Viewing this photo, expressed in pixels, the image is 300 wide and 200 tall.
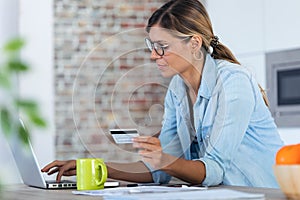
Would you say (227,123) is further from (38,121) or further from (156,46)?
(38,121)

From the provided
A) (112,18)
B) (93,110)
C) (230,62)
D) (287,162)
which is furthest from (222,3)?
(287,162)

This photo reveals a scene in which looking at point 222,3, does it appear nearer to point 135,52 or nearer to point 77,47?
point 77,47

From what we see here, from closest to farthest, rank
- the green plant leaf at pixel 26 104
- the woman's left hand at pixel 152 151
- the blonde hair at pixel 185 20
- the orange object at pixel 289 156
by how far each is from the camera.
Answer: the green plant leaf at pixel 26 104
the orange object at pixel 289 156
the woman's left hand at pixel 152 151
the blonde hair at pixel 185 20

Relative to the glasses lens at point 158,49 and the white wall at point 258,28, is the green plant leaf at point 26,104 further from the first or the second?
the white wall at point 258,28

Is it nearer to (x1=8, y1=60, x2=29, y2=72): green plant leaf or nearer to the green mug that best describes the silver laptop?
the green mug

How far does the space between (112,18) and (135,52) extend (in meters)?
2.98

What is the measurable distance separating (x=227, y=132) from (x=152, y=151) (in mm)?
345

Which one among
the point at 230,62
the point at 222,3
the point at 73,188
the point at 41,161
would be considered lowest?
the point at 41,161

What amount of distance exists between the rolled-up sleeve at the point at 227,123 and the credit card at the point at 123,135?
0.26 metres

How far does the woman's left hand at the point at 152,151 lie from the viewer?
1796 millimetres

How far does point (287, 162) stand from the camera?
4.34 ft

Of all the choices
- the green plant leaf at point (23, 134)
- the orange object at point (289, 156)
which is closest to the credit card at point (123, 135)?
the orange object at point (289, 156)

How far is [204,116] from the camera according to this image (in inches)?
87.3

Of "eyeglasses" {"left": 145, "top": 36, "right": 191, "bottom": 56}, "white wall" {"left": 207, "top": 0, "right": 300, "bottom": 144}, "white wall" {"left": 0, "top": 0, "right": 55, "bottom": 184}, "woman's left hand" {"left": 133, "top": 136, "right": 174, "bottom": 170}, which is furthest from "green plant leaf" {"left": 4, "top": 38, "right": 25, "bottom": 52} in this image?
"white wall" {"left": 0, "top": 0, "right": 55, "bottom": 184}
